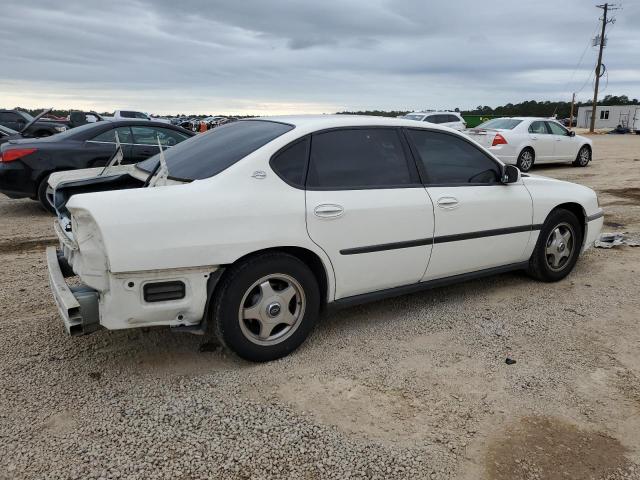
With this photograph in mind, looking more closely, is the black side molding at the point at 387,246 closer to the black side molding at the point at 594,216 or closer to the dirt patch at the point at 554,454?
the dirt patch at the point at 554,454

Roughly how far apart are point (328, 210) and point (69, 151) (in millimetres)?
5919

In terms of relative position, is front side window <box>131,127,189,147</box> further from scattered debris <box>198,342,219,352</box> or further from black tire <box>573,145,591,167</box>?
black tire <box>573,145,591,167</box>

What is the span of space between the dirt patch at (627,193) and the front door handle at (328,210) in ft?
26.0

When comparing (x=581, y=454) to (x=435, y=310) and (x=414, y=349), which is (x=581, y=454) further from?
(x=435, y=310)

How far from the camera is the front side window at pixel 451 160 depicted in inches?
161

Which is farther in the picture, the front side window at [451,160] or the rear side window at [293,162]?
the front side window at [451,160]

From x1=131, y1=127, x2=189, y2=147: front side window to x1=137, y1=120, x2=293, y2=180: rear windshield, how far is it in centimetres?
462

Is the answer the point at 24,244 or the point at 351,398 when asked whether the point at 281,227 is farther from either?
the point at 24,244

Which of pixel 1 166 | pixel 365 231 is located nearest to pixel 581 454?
pixel 365 231

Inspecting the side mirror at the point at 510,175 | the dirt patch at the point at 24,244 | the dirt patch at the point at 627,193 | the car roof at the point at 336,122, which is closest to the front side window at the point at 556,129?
the dirt patch at the point at 627,193

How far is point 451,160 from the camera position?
426 cm

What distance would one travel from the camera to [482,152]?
175 inches

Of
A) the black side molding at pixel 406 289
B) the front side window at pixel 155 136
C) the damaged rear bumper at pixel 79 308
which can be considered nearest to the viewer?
the damaged rear bumper at pixel 79 308

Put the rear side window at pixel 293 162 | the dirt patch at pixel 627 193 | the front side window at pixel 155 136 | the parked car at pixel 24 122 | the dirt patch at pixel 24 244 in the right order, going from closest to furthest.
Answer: the rear side window at pixel 293 162 < the dirt patch at pixel 24 244 < the front side window at pixel 155 136 < the dirt patch at pixel 627 193 < the parked car at pixel 24 122
